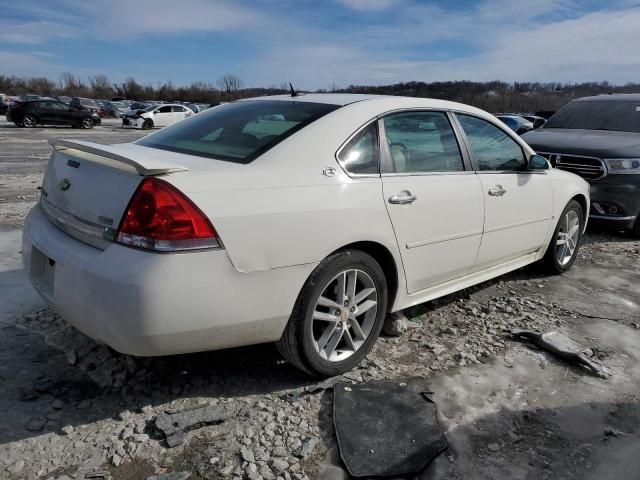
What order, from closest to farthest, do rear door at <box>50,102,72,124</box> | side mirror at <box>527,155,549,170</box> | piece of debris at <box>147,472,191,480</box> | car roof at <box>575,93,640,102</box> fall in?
piece of debris at <box>147,472,191,480</box> → side mirror at <box>527,155,549,170</box> → car roof at <box>575,93,640,102</box> → rear door at <box>50,102,72,124</box>

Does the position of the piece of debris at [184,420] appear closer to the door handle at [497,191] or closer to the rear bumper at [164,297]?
the rear bumper at [164,297]

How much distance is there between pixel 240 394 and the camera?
9.01ft

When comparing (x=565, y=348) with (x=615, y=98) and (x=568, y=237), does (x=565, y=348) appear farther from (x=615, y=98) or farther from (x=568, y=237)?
(x=615, y=98)

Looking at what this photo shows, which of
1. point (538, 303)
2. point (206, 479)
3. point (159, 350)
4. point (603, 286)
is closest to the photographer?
point (206, 479)

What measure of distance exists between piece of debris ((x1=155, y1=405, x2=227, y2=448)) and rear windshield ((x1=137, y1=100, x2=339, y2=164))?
1.24 metres

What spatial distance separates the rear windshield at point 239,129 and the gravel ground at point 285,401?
1224 millimetres

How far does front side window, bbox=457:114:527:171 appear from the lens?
12.1 feet

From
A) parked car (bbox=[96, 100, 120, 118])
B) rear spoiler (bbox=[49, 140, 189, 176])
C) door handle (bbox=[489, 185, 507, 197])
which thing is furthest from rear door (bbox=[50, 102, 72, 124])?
door handle (bbox=[489, 185, 507, 197])

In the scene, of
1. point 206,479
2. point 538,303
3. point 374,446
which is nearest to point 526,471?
point 374,446

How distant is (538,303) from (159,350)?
3102 mm

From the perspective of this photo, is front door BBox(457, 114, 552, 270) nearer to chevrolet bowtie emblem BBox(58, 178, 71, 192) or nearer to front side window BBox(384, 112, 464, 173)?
front side window BBox(384, 112, 464, 173)

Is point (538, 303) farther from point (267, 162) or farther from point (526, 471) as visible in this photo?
point (267, 162)

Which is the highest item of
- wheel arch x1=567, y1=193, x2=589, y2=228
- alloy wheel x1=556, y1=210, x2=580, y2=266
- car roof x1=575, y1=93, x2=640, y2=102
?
car roof x1=575, y1=93, x2=640, y2=102

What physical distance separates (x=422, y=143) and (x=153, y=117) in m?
29.2
